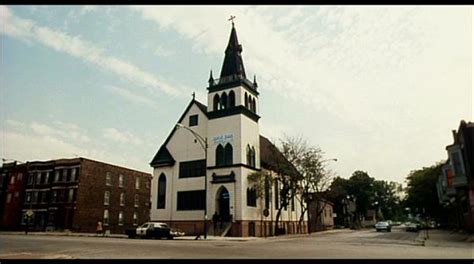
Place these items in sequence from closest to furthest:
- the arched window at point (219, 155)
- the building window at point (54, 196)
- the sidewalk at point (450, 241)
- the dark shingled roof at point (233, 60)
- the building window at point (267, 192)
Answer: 1. the sidewalk at point (450, 241)
2. the arched window at point (219, 155)
3. the building window at point (267, 192)
4. the dark shingled roof at point (233, 60)
5. the building window at point (54, 196)

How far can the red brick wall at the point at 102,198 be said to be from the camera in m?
50.4

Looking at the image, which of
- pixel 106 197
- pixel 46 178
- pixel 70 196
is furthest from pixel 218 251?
pixel 46 178

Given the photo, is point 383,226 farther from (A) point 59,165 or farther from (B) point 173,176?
(A) point 59,165

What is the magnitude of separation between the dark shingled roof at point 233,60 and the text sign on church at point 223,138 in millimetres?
6850

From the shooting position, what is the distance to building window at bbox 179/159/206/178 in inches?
1540

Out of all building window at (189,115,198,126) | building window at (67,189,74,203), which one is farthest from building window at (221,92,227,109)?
building window at (67,189,74,203)

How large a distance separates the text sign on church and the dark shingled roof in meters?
6.85

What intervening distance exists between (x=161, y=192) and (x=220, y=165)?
822 cm

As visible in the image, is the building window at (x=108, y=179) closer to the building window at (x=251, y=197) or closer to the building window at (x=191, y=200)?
the building window at (x=191, y=200)

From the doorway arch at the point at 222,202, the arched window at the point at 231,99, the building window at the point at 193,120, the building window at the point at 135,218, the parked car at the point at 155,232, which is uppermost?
the arched window at the point at 231,99

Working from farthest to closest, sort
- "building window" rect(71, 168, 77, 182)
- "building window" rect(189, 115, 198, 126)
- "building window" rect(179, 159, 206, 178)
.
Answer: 1. "building window" rect(71, 168, 77, 182)
2. "building window" rect(189, 115, 198, 126)
3. "building window" rect(179, 159, 206, 178)

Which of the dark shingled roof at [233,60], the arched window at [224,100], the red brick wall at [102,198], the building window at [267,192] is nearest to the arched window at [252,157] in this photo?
the building window at [267,192]

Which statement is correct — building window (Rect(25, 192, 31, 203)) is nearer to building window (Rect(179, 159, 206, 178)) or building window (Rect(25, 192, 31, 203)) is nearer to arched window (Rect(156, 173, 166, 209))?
arched window (Rect(156, 173, 166, 209))

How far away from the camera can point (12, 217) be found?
56312 millimetres
